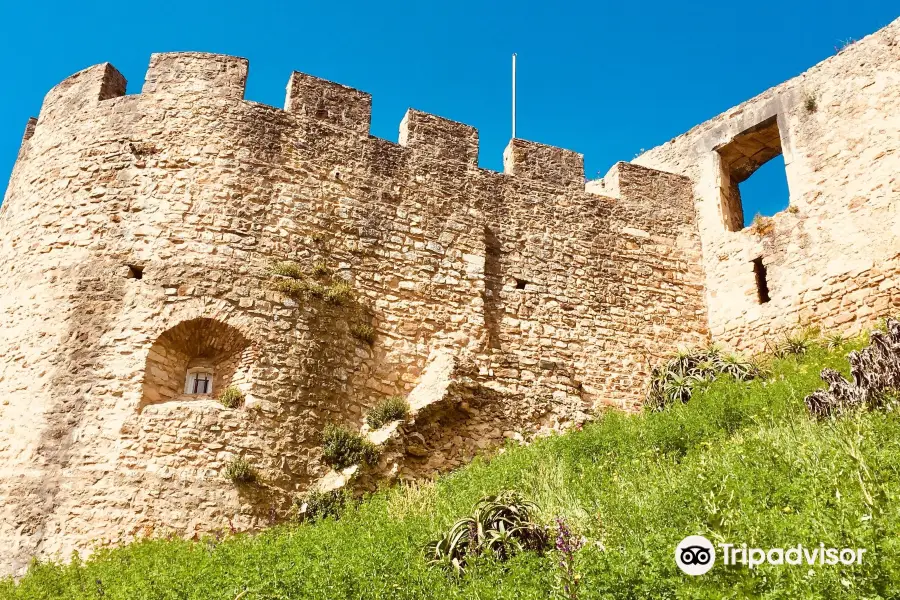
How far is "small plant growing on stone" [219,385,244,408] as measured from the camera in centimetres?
959

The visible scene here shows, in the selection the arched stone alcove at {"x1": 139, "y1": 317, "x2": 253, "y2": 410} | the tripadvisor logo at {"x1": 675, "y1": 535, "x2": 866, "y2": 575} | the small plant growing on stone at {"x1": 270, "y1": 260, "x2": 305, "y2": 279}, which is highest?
the small plant growing on stone at {"x1": 270, "y1": 260, "x2": 305, "y2": 279}

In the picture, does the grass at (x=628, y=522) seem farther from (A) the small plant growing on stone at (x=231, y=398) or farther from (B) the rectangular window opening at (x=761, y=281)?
(B) the rectangular window opening at (x=761, y=281)

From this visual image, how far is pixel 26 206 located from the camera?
1119cm

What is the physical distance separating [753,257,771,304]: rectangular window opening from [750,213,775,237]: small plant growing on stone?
42cm

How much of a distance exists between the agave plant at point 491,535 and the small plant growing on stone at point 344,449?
2.77m

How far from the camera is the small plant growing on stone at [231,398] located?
9.59 m

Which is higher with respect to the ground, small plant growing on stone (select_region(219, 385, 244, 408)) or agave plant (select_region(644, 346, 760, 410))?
agave plant (select_region(644, 346, 760, 410))

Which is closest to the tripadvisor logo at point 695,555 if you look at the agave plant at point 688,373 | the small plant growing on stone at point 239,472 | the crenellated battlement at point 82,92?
the small plant growing on stone at point 239,472

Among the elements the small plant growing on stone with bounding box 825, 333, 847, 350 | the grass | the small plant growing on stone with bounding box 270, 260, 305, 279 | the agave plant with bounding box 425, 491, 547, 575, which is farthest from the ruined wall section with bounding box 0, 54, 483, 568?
the small plant growing on stone with bounding box 825, 333, 847, 350

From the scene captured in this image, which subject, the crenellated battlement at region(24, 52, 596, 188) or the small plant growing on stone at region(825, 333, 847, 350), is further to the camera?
the crenellated battlement at region(24, 52, 596, 188)

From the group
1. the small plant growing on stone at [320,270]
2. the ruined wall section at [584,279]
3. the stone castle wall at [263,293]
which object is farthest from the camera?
the ruined wall section at [584,279]

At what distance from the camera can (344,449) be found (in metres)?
9.73

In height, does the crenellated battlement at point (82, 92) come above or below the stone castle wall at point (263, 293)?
above

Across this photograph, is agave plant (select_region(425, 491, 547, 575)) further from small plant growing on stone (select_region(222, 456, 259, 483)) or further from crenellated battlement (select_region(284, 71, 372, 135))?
crenellated battlement (select_region(284, 71, 372, 135))
